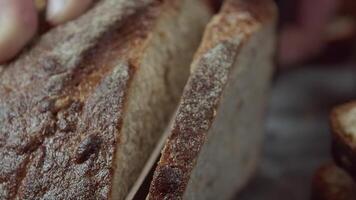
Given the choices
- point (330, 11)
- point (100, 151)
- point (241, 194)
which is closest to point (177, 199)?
point (100, 151)

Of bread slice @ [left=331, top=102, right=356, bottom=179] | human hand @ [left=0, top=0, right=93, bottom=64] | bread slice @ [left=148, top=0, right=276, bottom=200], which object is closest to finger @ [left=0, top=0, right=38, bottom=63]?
human hand @ [left=0, top=0, right=93, bottom=64]

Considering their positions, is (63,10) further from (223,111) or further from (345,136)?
(345,136)

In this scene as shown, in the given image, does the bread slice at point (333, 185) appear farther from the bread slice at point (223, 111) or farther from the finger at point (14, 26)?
the finger at point (14, 26)

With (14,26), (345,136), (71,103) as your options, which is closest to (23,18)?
(14,26)

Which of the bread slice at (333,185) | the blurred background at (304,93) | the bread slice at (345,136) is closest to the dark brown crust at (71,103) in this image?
the bread slice at (345,136)

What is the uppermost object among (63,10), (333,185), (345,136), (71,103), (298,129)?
(63,10)

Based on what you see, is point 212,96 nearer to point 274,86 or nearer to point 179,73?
point 179,73
